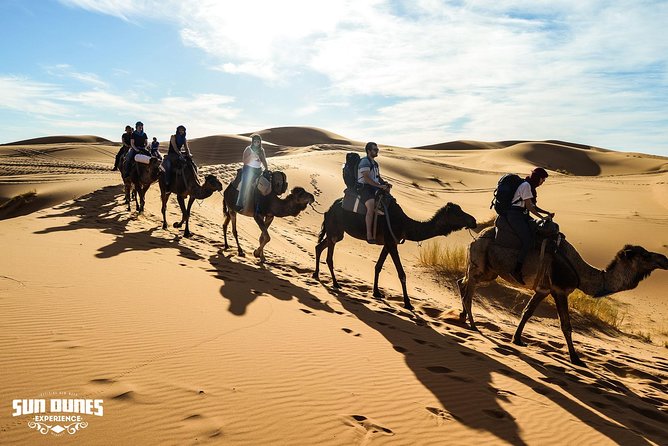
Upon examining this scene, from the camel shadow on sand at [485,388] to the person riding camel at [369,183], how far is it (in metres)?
2.02

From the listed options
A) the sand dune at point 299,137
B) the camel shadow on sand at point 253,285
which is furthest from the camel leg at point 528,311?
the sand dune at point 299,137

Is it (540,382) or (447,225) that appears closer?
(540,382)

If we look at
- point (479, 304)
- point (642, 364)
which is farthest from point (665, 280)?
point (642, 364)

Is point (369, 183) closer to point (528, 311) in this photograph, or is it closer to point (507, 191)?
point (507, 191)

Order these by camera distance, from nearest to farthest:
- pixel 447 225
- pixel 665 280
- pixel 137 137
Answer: pixel 447 225 < pixel 665 280 < pixel 137 137

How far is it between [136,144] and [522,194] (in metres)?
12.5

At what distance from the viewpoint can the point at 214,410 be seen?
3213 mm

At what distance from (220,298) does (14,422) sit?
3817 mm

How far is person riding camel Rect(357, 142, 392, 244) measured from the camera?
8.09m

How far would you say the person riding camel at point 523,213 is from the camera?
20.8 ft

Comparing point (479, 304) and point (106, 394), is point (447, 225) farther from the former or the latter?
point (106, 394)

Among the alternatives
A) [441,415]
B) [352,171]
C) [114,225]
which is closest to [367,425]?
[441,415]

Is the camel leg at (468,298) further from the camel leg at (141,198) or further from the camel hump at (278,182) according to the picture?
the camel leg at (141,198)

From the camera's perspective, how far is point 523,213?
6523 mm
